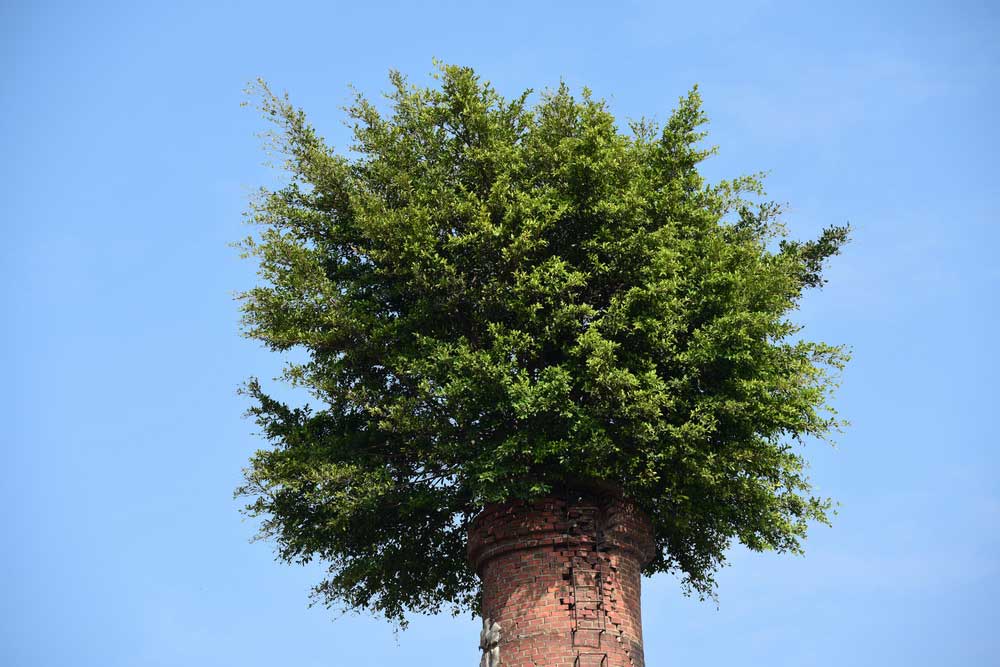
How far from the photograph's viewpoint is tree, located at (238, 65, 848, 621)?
808 inches

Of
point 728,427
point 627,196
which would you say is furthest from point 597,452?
point 627,196

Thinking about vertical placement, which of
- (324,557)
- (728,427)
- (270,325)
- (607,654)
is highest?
(270,325)

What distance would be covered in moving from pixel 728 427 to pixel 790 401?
4.10ft

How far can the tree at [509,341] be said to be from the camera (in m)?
20.5

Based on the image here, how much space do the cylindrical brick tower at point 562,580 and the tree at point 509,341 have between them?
1.92 feet

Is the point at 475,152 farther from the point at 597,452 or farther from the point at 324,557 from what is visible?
the point at 324,557

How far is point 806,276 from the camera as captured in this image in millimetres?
25359

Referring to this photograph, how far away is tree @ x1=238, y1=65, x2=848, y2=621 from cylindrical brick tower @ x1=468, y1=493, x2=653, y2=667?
0.59 meters

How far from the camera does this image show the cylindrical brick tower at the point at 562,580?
2025cm

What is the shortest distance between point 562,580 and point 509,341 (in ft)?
14.3

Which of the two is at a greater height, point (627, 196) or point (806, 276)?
point (806, 276)

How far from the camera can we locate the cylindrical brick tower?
797 inches

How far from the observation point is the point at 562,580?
20812 millimetres

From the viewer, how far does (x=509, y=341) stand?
67.6ft
